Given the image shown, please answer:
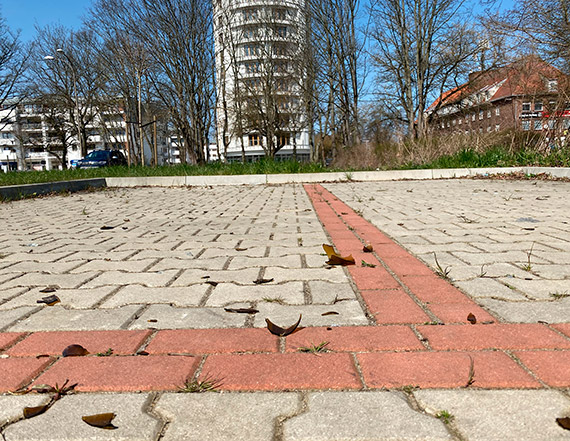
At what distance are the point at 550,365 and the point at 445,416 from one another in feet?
1.83

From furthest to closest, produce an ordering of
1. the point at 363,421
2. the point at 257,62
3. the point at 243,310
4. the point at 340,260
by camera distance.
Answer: the point at 257,62, the point at 340,260, the point at 243,310, the point at 363,421

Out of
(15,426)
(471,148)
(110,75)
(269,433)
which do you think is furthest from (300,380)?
(110,75)

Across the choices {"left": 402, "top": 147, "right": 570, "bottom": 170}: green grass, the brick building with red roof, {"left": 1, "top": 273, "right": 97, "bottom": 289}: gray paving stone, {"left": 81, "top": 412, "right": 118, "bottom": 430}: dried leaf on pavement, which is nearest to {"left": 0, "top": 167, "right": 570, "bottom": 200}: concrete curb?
{"left": 402, "top": 147, "right": 570, "bottom": 170}: green grass

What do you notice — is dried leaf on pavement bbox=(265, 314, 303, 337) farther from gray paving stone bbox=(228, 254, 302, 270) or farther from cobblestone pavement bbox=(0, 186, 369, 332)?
gray paving stone bbox=(228, 254, 302, 270)

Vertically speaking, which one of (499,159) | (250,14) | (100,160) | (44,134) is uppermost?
(250,14)

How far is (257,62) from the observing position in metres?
26.7

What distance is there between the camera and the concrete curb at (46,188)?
926 centimetres

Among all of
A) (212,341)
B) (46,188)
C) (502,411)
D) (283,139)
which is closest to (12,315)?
(212,341)

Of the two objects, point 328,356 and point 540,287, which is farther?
point 540,287

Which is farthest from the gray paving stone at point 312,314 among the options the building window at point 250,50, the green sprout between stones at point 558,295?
the building window at point 250,50

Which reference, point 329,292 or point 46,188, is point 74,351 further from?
point 46,188

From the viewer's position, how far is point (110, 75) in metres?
25.8

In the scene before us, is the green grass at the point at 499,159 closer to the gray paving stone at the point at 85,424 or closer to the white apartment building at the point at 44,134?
the gray paving stone at the point at 85,424

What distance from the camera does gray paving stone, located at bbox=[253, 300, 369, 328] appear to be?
1.97m
